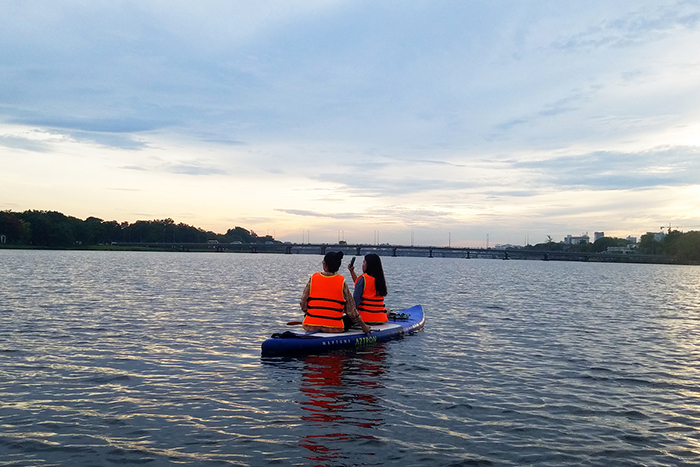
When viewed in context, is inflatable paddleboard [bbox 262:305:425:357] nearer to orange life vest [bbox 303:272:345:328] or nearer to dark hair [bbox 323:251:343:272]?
orange life vest [bbox 303:272:345:328]

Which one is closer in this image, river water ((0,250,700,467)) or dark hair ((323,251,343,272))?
river water ((0,250,700,467))

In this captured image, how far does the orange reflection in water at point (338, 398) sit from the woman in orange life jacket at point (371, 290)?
230 centimetres

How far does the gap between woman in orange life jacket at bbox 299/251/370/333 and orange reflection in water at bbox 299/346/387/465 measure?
38.7 inches

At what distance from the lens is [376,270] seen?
57.0 feet

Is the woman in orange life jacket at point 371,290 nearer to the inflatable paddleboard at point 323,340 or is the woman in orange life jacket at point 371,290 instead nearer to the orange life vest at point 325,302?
the inflatable paddleboard at point 323,340

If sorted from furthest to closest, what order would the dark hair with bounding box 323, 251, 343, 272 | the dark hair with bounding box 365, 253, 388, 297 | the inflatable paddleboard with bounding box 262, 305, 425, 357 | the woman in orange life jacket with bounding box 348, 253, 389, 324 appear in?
the woman in orange life jacket with bounding box 348, 253, 389, 324, the dark hair with bounding box 365, 253, 388, 297, the inflatable paddleboard with bounding box 262, 305, 425, 357, the dark hair with bounding box 323, 251, 343, 272

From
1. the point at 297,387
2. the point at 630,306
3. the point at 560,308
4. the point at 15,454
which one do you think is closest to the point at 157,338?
the point at 297,387

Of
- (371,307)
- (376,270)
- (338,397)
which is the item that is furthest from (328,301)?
(338,397)

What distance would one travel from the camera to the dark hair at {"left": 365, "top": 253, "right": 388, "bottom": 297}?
56.2 ft

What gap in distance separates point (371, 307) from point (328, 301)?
3.30 metres

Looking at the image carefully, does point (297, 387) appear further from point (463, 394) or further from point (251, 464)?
point (251, 464)

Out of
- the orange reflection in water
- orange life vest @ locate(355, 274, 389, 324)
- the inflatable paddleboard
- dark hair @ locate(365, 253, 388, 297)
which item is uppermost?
dark hair @ locate(365, 253, 388, 297)

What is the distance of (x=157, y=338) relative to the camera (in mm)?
17750

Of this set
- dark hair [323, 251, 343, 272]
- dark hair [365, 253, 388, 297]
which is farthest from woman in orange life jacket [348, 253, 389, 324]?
dark hair [323, 251, 343, 272]
